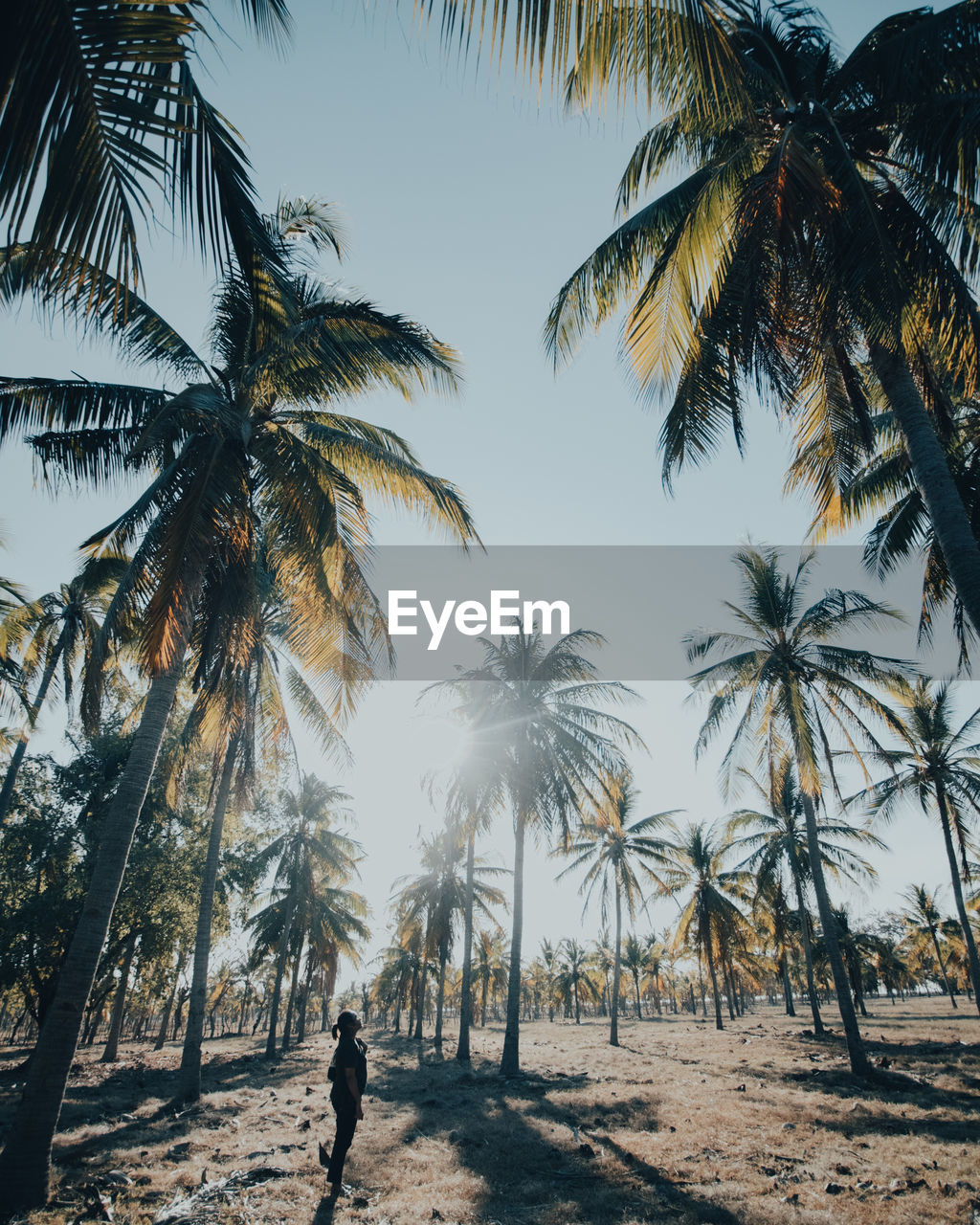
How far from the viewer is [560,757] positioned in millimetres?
16500

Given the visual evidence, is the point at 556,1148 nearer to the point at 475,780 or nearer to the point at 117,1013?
the point at 475,780

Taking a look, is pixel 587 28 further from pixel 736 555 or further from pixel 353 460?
pixel 736 555

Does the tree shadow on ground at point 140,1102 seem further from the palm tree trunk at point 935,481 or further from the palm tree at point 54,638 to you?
the palm tree trunk at point 935,481

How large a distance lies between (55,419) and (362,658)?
489 centimetres

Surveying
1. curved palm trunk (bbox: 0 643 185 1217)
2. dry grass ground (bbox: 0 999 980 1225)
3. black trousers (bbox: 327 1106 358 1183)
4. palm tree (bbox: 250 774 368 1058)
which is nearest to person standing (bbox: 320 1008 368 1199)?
black trousers (bbox: 327 1106 358 1183)

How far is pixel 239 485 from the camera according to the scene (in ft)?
24.1

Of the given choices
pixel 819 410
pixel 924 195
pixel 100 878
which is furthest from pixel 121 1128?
pixel 924 195

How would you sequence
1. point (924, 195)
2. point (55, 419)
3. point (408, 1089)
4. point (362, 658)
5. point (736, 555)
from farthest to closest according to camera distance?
point (736, 555), point (408, 1089), point (362, 658), point (55, 419), point (924, 195)

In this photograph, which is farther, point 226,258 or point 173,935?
point 173,935

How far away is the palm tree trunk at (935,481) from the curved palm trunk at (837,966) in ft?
35.4

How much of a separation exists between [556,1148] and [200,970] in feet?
27.1

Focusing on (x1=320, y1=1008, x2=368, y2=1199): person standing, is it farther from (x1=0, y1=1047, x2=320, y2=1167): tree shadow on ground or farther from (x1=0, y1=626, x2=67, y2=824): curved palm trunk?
(x1=0, y1=626, x2=67, y2=824): curved palm trunk

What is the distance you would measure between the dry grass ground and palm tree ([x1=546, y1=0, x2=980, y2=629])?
6.09 meters

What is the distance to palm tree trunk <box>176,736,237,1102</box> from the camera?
37.5 ft
